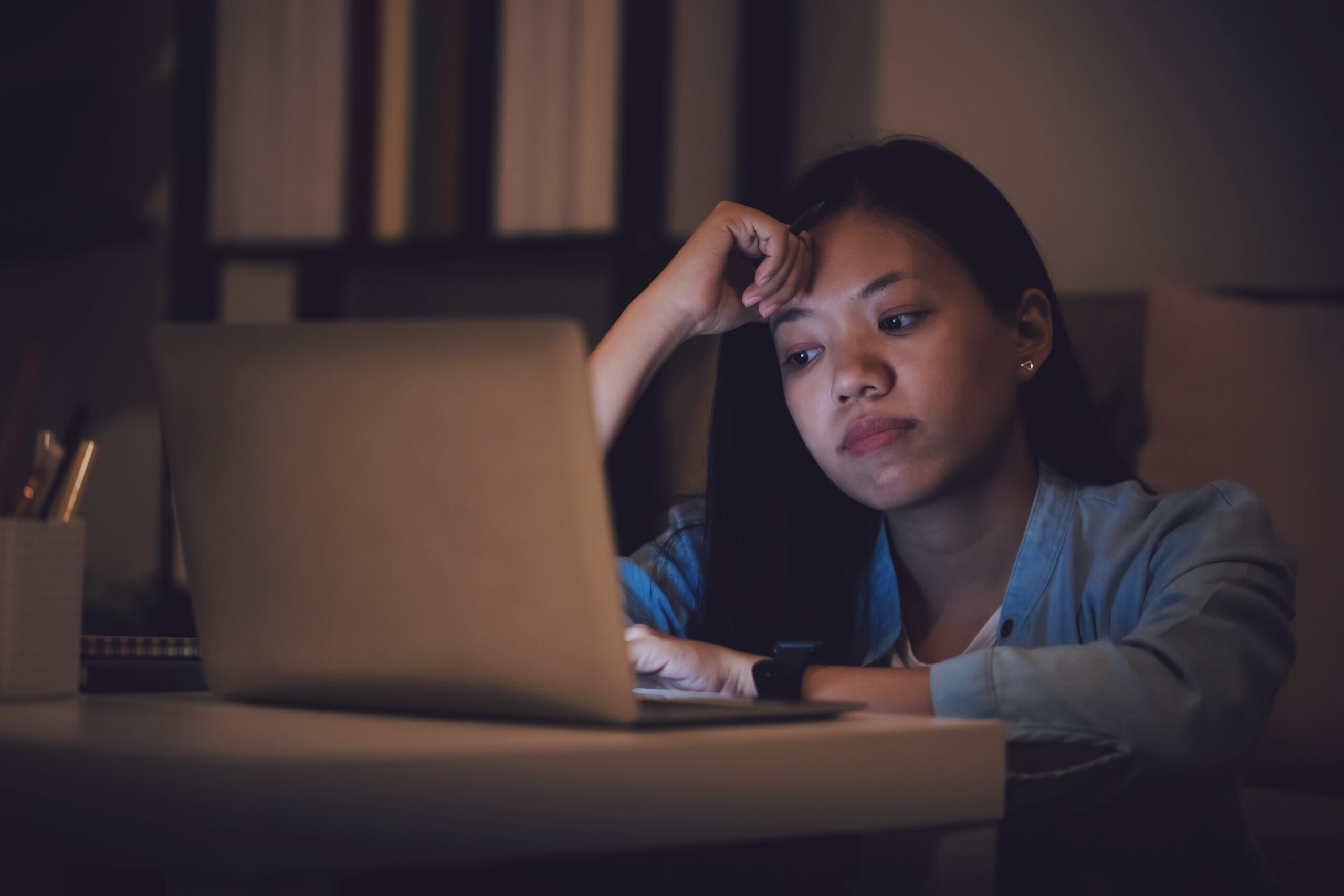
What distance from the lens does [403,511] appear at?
1.81 feet

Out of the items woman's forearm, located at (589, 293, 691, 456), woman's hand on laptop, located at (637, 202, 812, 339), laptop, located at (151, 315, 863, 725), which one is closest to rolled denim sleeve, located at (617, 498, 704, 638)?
woman's forearm, located at (589, 293, 691, 456)

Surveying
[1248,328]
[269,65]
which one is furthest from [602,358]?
[269,65]

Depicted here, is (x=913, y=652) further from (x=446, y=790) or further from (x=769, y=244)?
(x=446, y=790)

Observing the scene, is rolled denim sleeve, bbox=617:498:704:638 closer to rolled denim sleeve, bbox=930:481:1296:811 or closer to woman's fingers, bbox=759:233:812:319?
woman's fingers, bbox=759:233:812:319

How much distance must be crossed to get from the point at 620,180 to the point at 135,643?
1161mm

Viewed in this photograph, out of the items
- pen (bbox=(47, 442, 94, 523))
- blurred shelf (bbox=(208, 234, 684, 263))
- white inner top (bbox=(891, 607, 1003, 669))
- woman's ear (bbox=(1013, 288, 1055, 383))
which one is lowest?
white inner top (bbox=(891, 607, 1003, 669))

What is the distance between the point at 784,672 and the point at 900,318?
1.55 feet

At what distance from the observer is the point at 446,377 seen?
1.76 feet

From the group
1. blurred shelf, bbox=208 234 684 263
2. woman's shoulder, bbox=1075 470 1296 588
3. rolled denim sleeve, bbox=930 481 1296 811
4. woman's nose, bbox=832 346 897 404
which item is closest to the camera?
rolled denim sleeve, bbox=930 481 1296 811

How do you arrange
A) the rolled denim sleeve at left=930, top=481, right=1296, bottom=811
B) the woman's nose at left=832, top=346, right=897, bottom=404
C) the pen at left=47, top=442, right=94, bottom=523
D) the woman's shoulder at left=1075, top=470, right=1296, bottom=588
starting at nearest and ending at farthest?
the rolled denim sleeve at left=930, top=481, right=1296, bottom=811 < the pen at left=47, top=442, right=94, bottom=523 < the woman's shoulder at left=1075, top=470, right=1296, bottom=588 < the woman's nose at left=832, top=346, right=897, bottom=404

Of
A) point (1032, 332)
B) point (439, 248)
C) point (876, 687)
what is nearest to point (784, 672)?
point (876, 687)

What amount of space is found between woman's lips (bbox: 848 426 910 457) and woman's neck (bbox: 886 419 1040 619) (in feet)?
0.49

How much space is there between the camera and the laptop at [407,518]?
0.52 m

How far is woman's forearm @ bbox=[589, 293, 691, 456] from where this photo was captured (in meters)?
1.22
